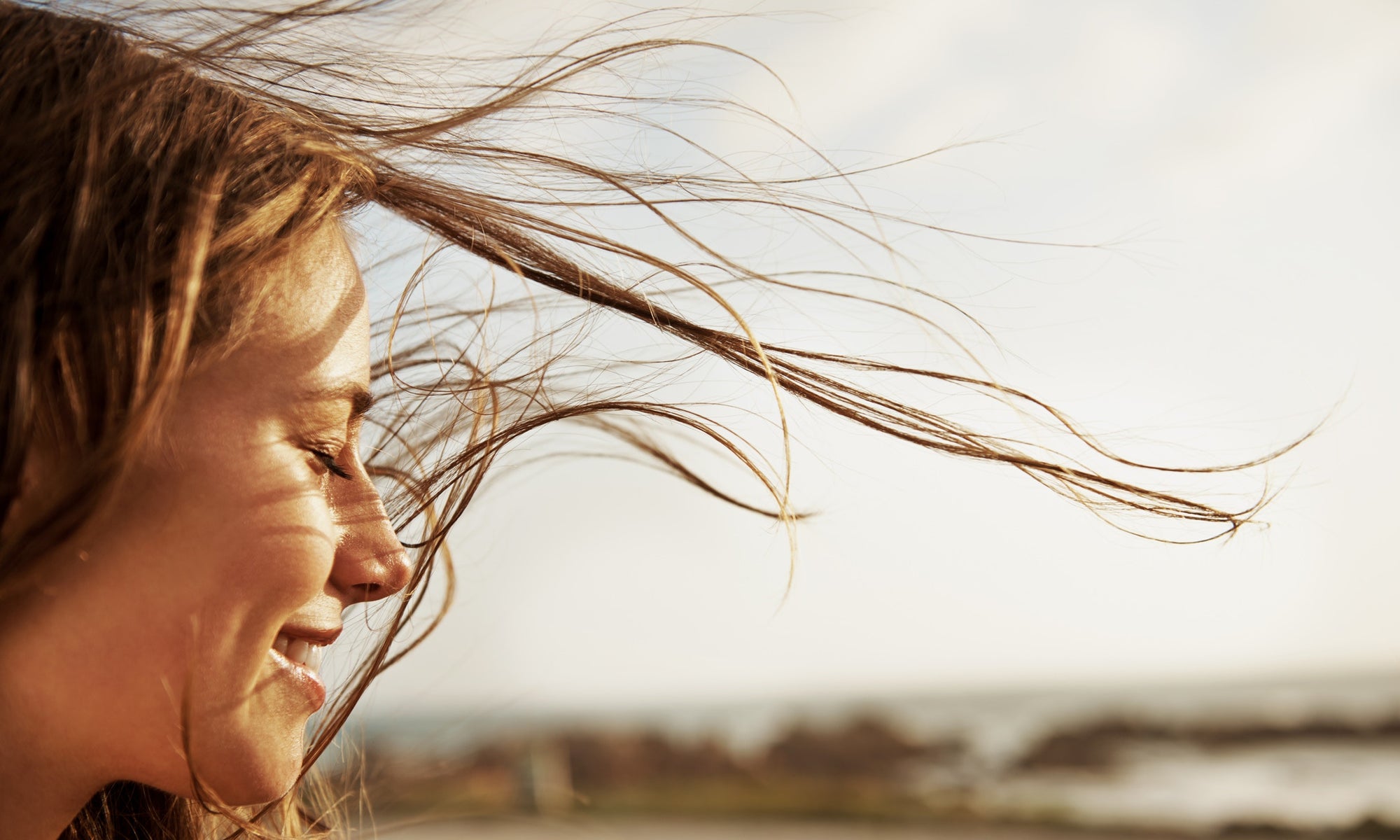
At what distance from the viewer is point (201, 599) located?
4.30 ft

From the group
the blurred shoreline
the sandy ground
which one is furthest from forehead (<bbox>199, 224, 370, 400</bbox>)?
the sandy ground

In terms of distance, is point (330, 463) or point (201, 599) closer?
point (201, 599)

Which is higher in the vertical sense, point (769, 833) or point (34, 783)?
point (769, 833)

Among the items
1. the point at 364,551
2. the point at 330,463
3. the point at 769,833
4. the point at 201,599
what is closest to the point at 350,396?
the point at 330,463

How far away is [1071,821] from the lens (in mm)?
10992

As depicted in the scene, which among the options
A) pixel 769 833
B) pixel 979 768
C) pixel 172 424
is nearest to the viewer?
pixel 172 424

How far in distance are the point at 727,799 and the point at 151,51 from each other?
14300 mm

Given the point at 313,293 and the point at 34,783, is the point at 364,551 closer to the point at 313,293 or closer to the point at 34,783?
the point at 313,293

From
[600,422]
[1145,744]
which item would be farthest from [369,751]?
[1145,744]

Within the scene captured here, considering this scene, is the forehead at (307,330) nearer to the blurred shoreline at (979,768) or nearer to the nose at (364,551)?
the nose at (364,551)

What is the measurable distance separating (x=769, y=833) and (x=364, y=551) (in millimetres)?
10188

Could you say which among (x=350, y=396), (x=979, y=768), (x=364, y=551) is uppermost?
(x=979, y=768)

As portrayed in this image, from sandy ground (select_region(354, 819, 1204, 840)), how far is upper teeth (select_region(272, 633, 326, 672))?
8.85 meters

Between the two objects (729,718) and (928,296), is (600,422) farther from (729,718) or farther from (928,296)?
(729,718)
